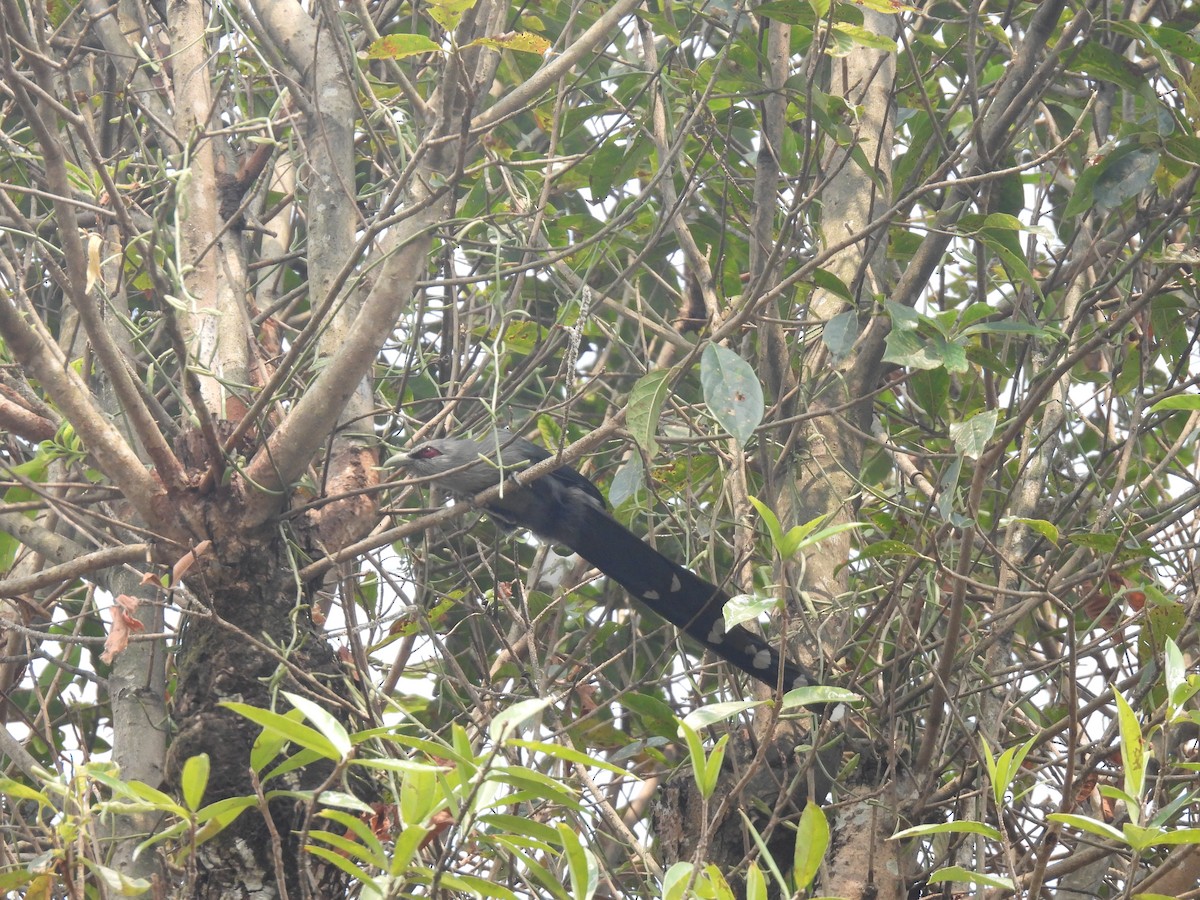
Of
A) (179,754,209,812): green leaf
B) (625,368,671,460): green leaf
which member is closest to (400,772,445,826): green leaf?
(179,754,209,812): green leaf

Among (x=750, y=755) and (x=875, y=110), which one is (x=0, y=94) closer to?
(x=875, y=110)

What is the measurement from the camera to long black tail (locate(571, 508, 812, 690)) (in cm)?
320

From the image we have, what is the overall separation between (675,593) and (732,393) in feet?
4.43

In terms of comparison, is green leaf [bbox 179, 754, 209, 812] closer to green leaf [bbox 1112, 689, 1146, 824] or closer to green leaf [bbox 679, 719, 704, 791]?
green leaf [bbox 679, 719, 704, 791]

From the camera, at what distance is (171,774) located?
99.1 inches

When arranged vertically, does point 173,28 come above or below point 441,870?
above

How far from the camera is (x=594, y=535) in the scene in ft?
12.2

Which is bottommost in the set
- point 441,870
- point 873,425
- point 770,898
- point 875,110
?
point 770,898

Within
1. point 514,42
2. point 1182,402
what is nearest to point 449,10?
point 514,42

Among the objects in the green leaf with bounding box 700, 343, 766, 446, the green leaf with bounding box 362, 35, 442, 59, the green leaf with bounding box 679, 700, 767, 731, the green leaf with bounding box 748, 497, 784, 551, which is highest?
the green leaf with bounding box 362, 35, 442, 59

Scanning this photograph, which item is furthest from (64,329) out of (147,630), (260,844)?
(260,844)

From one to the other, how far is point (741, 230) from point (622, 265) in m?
0.65

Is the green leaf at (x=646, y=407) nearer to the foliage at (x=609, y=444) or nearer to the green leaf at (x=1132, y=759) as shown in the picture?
the foliage at (x=609, y=444)

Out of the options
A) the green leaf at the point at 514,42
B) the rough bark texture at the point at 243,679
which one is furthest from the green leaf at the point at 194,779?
the green leaf at the point at 514,42
